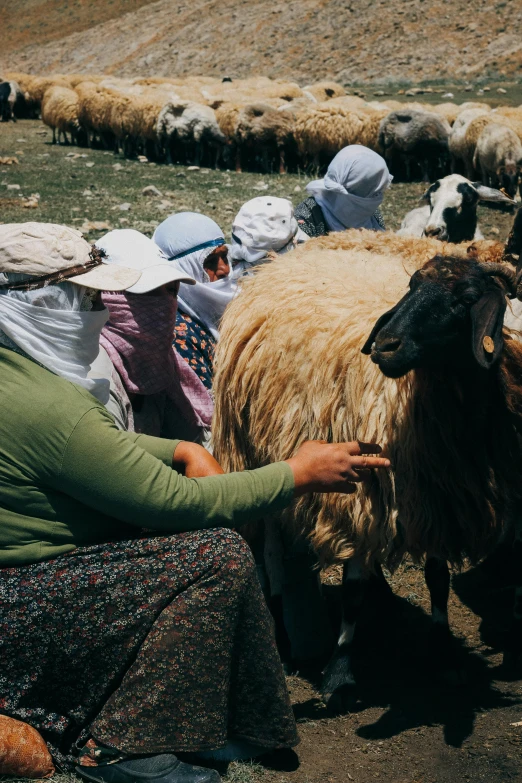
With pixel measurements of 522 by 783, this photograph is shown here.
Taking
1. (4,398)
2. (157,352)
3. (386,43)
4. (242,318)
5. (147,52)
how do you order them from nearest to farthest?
(4,398), (157,352), (242,318), (386,43), (147,52)

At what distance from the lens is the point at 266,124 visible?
24219 millimetres

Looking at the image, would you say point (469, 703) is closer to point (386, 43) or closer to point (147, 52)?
point (386, 43)

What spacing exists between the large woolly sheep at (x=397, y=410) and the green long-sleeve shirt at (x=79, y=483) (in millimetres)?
773

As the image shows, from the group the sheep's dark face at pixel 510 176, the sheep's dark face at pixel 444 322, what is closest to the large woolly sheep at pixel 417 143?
the sheep's dark face at pixel 510 176

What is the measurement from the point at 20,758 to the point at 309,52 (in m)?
55.6

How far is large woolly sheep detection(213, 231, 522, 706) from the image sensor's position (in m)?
3.01

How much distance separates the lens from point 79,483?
2264 mm

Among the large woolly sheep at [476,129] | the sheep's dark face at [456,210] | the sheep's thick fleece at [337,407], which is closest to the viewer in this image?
the sheep's thick fleece at [337,407]

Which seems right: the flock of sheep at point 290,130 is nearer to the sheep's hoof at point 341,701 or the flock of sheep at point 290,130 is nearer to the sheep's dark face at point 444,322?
the sheep's dark face at point 444,322

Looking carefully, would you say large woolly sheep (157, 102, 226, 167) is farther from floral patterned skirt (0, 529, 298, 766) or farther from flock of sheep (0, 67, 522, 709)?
floral patterned skirt (0, 529, 298, 766)

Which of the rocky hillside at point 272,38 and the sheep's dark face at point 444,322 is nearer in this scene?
the sheep's dark face at point 444,322

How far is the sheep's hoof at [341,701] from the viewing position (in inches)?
127

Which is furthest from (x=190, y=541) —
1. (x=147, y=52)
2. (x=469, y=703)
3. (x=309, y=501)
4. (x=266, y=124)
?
(x=147, y=52)

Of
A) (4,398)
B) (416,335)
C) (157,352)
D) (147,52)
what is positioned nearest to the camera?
(4,398)
